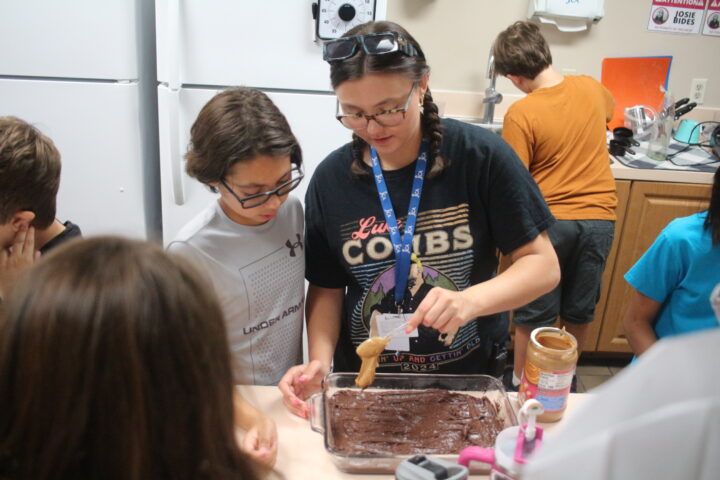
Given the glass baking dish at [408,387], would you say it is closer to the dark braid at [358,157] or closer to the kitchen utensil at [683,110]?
the dark braid at [358,157]

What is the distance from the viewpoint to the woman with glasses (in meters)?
1.25

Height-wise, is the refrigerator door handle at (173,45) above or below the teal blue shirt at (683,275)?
above

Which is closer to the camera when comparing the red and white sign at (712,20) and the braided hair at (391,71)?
the braided hair at (391,71)

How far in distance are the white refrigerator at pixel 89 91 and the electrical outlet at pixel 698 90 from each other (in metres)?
2.89

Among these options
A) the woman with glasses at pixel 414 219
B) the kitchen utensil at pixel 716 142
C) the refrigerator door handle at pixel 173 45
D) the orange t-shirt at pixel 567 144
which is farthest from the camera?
the kitchen utensil at pixel 716 142

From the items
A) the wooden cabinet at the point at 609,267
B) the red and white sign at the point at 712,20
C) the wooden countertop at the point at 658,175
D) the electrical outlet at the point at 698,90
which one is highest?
the red and white sign at the point at 712,20

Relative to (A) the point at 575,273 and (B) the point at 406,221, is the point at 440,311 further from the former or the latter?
(A) the point at 575,273

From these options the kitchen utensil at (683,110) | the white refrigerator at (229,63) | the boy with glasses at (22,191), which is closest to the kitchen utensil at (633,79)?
the kitchen utensil at (683,110)

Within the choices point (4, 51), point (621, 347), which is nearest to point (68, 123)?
point (4, 51)

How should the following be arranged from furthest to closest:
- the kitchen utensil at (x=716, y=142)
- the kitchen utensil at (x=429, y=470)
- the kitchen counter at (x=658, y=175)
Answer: the kitchen utensil at (x=716, y=142), the kitchen counter at (x=658, y=175), the kitchen utensil at (x=429, y=470)

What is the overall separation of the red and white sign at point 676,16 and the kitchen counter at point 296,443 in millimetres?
2683

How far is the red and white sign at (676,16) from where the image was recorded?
3.19m

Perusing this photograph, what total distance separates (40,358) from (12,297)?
0.29 feet

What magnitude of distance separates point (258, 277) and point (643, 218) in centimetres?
208
